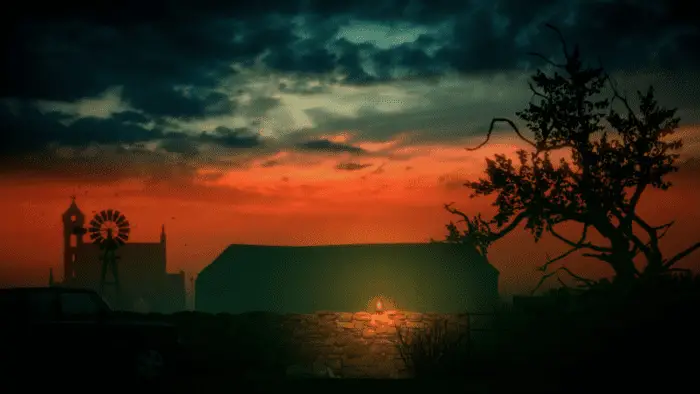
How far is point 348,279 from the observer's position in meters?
65.6

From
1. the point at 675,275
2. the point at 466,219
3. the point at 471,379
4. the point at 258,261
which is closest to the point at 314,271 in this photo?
the point at 258,261

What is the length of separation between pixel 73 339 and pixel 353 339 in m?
8.55

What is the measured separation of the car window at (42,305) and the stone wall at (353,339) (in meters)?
7.51

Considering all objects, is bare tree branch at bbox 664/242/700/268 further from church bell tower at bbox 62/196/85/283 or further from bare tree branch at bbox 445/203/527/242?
church bell tower at bbox 62/196/85/283

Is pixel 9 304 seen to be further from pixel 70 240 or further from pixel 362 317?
pixel 70 240

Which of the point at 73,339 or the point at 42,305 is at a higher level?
the point at 42,305

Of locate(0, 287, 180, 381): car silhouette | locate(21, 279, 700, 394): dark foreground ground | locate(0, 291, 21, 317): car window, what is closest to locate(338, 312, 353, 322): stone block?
locate(21, 279, 700, 394): dark foreground ground

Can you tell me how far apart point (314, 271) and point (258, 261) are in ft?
19.8

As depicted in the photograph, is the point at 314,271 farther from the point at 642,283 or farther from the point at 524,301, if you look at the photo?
the point at 642,283

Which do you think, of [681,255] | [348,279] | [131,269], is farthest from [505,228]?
[131,269]

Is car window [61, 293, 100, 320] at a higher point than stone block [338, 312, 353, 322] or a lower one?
higher

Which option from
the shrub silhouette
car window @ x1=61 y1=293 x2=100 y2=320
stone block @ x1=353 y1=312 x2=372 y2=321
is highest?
car window @ x1=61 y1=293 x2=100 y2=320

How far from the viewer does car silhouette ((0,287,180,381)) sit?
530 inches

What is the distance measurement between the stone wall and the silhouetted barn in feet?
129
